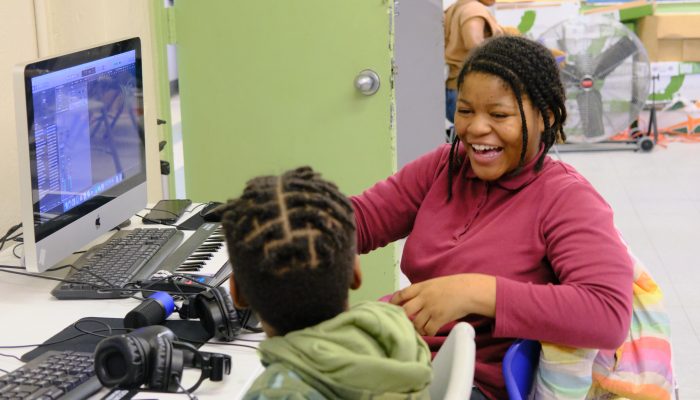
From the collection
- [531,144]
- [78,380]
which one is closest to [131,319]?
[78,380]

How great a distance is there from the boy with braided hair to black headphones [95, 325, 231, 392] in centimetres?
31

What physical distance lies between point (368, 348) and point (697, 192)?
4671 millimetres

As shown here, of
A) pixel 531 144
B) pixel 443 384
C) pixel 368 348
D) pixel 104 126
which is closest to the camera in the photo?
pixel 368 348

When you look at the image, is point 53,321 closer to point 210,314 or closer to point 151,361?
point 210,314

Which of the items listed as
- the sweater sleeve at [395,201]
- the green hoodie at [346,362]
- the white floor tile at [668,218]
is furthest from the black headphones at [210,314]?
the white floor tile at [668,218]

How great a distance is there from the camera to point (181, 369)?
150cm

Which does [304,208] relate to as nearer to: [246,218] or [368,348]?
[246,218]

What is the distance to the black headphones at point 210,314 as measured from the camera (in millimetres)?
1722

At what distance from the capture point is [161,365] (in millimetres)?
1471

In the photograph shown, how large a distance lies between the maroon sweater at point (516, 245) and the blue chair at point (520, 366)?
0.03m

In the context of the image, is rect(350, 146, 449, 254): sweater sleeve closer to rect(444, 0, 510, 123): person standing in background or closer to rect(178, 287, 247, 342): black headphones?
rect(178, 287, 247, 342): black headphones

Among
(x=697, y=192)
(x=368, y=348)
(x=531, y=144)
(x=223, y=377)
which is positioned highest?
(x=531, y=144)

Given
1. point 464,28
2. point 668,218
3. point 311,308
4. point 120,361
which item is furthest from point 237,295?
point 668,218

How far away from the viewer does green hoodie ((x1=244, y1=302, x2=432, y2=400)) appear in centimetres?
111
